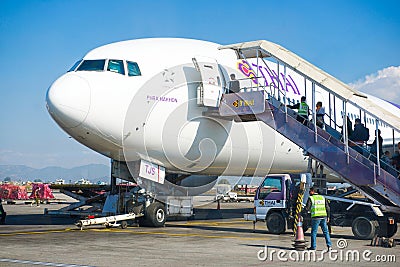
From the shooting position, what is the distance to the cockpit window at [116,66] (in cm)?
1612

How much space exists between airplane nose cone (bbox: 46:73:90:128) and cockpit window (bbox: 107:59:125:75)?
3.58 ft

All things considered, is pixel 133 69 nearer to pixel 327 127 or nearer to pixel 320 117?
pixel 320 117

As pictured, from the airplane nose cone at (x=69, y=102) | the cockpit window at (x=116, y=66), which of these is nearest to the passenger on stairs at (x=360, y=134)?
the cockpit window at (x=116, y=66)

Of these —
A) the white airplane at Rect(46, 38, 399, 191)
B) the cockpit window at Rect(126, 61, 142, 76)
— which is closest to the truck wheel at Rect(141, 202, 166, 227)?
the white airplane at Rect(46, 38, 399, 191)

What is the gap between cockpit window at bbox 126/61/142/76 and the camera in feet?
53.3

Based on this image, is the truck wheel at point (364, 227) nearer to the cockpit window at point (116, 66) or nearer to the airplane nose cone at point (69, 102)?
the cockpit window at point (116, 66)

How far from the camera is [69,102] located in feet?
48.8

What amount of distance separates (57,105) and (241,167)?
7.31 m

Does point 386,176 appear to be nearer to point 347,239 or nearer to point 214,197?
point 347,239

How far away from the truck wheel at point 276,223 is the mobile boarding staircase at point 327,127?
2.15 metres

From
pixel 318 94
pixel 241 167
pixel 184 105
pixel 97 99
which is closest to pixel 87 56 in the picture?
pixel 97 99

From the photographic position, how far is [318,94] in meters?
22.5

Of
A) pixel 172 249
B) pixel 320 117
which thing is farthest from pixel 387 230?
pixel 172 249

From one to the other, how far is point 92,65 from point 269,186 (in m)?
6.51
